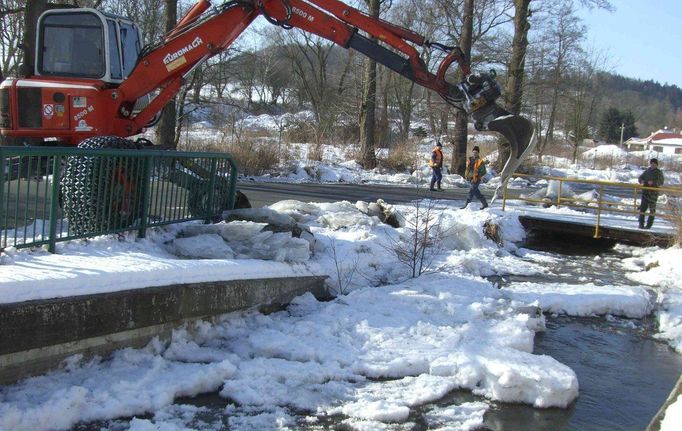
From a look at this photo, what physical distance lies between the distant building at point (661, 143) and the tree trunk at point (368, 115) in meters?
81.7

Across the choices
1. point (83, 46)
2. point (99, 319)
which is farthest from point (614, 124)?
point (99, 319)

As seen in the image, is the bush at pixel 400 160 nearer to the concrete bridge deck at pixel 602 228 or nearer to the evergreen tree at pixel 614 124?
the concrete bridge deck at pixel 602 228

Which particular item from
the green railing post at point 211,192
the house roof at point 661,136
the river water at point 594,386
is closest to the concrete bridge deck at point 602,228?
the river water at point 594,386

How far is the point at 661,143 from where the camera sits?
117 metres

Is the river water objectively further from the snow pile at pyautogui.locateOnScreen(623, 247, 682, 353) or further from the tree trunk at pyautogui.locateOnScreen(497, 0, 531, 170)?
the tree trunk at pyautogui.locateOnScreen(497, 0, 531, 170)

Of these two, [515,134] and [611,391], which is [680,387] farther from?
[515,134]

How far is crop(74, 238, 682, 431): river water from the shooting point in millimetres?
5465

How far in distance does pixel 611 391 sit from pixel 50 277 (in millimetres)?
5381

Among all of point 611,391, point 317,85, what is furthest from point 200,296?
point 317,85

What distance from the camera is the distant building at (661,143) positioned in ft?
350

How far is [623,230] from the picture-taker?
15086 millimetres

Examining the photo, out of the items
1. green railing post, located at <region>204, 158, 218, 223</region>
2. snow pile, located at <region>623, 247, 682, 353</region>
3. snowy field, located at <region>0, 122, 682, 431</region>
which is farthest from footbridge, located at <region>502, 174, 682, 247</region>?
green railing post, located at <region>204, 158, 218, 223</region>

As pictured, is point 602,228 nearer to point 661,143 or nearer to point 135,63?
point 135,63

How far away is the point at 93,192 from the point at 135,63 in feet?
13.8
